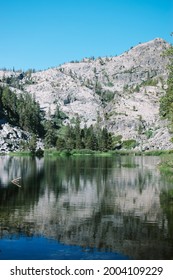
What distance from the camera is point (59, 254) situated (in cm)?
2478

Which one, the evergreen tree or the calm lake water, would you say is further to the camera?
the evergreen tree

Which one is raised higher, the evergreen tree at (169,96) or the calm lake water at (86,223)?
the evergreen tree at (169,96)

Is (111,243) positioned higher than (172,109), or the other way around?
(172,109)

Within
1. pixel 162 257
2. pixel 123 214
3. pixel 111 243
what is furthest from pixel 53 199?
pixel 162 257

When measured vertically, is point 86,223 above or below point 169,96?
below

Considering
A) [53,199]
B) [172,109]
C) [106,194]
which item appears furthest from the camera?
[172,109]

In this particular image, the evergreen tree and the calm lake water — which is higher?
the evergreen tree

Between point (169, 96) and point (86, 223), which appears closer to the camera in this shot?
point (86, 223)

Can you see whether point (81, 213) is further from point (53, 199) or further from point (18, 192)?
point (18, 192)

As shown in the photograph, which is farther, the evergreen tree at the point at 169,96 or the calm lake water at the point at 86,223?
the evergreen tree at the point at 169,96
